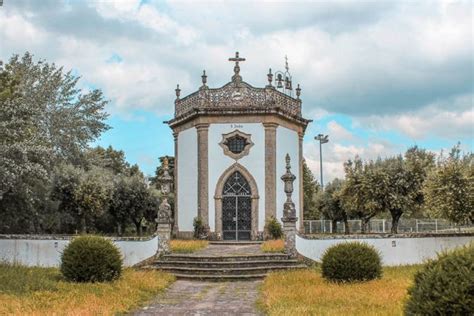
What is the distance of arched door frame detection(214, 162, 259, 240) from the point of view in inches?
1110

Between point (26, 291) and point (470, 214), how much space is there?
1499cm

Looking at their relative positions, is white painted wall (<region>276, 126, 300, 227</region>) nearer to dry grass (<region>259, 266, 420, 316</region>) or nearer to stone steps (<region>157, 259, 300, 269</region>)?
stone steps (<region>157, 259, 300, 269</region>)

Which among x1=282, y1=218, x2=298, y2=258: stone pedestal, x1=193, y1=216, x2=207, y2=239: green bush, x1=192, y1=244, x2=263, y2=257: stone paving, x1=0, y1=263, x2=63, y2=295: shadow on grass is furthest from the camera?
x1=193, y1=216, x2=207, y2=239: green bush

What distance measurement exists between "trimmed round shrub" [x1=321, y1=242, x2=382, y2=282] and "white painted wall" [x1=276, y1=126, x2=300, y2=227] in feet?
41.7

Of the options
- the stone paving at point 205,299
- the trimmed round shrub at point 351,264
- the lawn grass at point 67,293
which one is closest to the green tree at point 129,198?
the lawn grass at point 67,293

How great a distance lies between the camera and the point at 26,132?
1748 cm

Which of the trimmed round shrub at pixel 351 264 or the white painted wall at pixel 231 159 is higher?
the white painted wall at pixel 231 159

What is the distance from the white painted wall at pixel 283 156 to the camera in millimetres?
28500

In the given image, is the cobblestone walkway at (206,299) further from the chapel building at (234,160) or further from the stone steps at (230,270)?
the chapel building at (234,160)

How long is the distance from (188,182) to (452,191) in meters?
13.1

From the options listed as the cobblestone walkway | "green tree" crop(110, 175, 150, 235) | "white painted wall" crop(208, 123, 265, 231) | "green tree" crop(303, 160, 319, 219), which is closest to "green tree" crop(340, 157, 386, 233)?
"white painted wall" crop(208, 123, 265, 231)

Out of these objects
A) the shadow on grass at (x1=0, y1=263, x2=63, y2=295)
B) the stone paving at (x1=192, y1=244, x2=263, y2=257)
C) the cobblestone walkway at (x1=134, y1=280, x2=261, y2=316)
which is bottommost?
the cobblestone walkway at (x1=134, y1=280, x2=261, y2=316)

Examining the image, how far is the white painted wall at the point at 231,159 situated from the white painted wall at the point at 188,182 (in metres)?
0.88

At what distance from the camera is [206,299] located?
14086 mm
